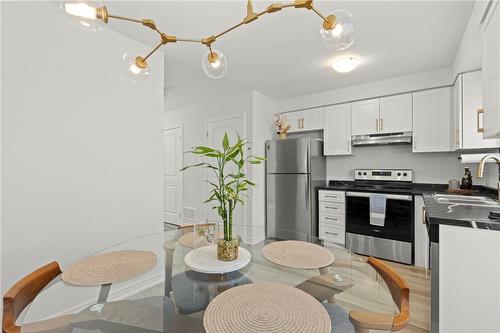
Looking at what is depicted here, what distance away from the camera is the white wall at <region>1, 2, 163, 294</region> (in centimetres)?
159

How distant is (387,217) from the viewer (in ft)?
9.87

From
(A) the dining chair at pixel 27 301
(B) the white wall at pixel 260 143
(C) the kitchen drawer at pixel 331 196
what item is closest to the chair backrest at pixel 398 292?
(A) the dining chair at pixel 27 301

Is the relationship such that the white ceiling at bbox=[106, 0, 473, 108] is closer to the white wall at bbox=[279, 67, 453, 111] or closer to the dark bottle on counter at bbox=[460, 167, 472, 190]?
the white wall at bbox=[279, 67, 453, 111]

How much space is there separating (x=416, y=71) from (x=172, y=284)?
3625mm

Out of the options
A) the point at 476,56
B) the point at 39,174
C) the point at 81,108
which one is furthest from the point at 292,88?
the point at 39,174

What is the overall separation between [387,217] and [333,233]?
2.52 ft

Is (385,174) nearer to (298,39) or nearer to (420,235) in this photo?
(420,235)

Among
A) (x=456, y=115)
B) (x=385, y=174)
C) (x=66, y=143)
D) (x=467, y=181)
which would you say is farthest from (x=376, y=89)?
(x=66, y=143)

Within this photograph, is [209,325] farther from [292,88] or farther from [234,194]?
[292,88]

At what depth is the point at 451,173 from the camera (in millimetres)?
3115

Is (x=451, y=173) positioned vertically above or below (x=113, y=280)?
above

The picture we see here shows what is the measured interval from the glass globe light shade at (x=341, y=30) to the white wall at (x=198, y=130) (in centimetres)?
285

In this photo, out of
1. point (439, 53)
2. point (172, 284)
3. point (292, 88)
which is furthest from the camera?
point (292, 88)

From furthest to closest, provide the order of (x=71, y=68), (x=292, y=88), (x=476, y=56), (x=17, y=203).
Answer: (x=292, y=88) < (x=476, y=56) < (x=71, y=68) < (x=17, y=203)
